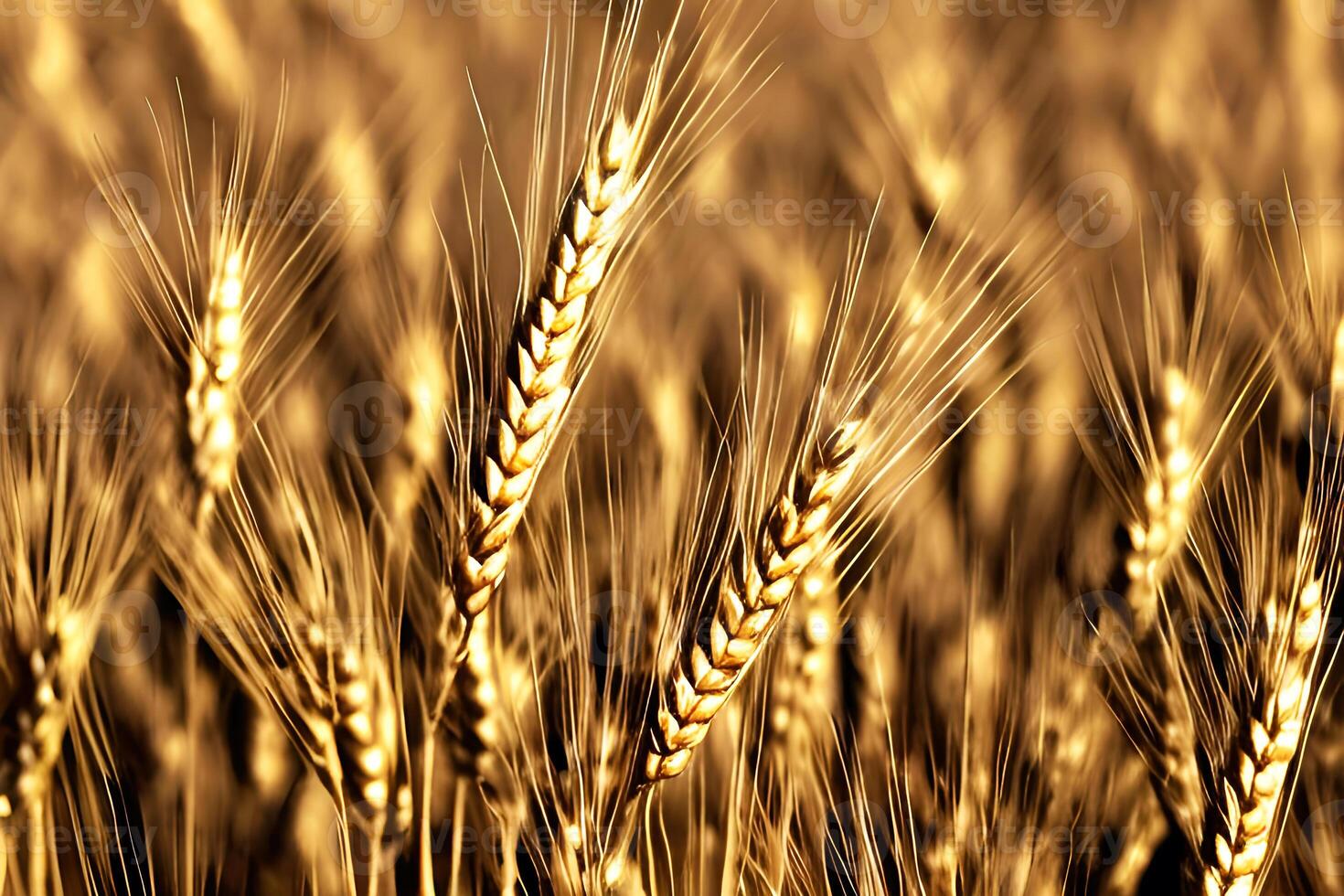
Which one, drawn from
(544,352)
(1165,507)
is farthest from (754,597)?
(1165,507)

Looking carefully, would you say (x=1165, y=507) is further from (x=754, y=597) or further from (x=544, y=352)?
(x=544, y=352)

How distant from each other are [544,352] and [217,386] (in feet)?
0.84

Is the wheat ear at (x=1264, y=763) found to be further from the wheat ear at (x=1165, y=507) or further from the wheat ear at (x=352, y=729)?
the wheat ear at (x=352, y=729)

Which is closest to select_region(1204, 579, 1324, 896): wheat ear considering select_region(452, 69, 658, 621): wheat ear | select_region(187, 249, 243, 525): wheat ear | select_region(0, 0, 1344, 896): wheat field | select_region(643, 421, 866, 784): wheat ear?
select_region(0, 0, 1344, 896): wheat field

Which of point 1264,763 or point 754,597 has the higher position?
point 754,597

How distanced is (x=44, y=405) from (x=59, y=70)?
250 millimetres

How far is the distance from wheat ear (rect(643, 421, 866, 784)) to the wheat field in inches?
4.1

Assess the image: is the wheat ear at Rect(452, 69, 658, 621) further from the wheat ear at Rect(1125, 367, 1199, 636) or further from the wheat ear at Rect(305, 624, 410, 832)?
the wheat ear at Rect(1125, 367, 1199, 636)

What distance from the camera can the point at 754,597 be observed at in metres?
0.52

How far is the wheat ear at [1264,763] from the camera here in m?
0.57

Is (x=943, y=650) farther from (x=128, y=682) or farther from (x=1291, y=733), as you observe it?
(x=128, y=682)

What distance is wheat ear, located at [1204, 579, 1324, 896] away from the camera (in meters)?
0.57

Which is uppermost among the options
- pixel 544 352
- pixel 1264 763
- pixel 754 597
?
pixel 544 352

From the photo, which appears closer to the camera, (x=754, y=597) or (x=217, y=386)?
(x=754, y=597)
